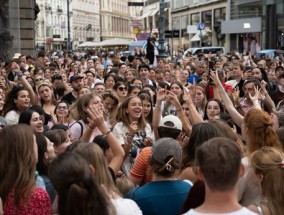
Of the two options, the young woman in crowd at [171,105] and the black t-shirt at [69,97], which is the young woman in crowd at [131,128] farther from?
the black t-shirt at [69,97]

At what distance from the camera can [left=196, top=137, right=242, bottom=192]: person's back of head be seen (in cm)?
345

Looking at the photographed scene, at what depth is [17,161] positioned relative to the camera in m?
4.33

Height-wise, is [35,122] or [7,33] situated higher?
[7,33]

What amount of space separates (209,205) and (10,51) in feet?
68.8

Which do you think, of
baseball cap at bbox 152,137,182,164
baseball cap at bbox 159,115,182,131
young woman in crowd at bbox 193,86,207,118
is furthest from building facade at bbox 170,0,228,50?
baseball cap at bbox 152,137,182,164

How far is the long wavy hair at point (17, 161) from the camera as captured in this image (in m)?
4.24

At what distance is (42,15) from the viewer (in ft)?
337

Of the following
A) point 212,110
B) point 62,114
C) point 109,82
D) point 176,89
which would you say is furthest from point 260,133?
point 109,82

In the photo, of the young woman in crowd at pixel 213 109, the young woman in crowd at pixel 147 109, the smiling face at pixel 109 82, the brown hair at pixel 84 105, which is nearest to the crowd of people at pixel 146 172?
the brown hair at pixel 84 105

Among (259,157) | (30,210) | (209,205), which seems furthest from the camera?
(259,157)

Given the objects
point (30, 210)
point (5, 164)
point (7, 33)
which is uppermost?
point (7, 33)

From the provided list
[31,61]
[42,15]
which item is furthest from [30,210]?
[42,15]

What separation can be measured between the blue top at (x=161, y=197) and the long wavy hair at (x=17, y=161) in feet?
2.83

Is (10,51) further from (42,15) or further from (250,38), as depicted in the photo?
(42,15)
